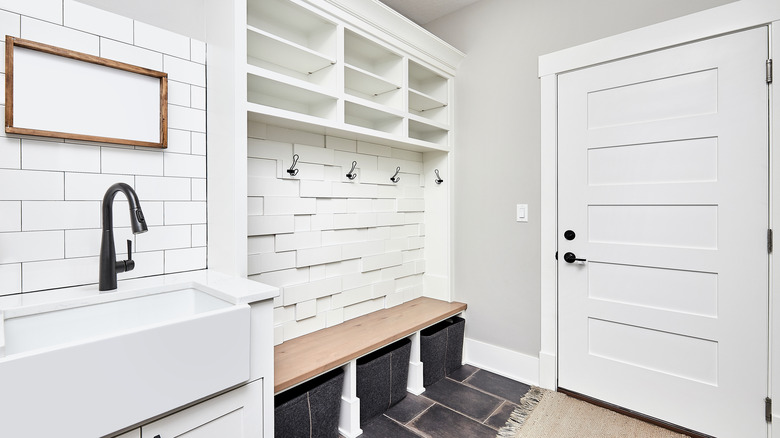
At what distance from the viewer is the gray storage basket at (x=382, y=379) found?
6.36 ft

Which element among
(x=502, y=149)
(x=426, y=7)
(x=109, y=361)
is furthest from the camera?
(x=426, y=7)

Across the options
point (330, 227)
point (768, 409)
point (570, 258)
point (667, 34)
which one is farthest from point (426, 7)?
point (768, 409)

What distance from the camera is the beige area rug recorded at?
1.87 metres

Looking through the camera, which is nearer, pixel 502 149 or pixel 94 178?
pixel 94 178


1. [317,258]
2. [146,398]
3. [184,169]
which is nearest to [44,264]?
[184,169]

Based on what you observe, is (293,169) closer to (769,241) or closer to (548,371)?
(548,371)

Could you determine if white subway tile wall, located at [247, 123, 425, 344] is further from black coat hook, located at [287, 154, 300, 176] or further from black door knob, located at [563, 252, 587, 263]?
black door knob, located at [563, 252, 587, 263]

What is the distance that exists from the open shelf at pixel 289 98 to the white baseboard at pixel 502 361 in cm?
194

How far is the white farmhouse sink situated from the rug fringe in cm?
143

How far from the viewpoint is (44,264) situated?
51.8 inches

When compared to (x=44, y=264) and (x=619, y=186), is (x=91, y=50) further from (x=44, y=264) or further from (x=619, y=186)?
(x=619, y=186)

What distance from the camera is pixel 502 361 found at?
2533 millimetres

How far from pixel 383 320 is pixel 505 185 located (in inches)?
49.1

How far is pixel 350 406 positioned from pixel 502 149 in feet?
6.18
